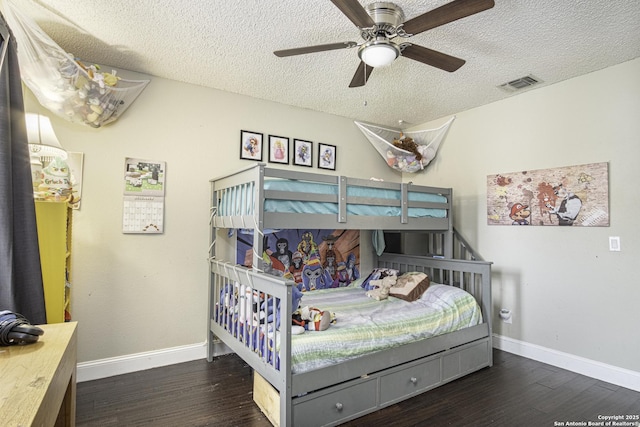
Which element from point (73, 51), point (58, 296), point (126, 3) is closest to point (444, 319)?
point (58, 296)

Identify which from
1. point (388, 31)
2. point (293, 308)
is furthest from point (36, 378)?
point (388, 31)

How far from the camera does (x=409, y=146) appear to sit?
3818 mm

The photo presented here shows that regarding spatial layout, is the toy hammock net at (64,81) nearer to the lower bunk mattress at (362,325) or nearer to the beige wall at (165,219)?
the beige wall at (165,219)

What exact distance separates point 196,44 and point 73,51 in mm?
1018

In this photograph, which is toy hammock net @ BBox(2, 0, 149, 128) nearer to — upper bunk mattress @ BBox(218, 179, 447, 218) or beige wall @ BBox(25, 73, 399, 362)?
beige wall @ BBox(25, 73, 399, 362)

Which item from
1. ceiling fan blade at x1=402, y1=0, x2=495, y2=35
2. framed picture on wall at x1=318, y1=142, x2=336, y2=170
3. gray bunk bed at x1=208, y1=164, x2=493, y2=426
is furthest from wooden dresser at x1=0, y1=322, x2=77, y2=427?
framed picture on wall at x1=318, y1=142, x2=336, y2=170

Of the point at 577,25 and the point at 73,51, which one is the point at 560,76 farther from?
the point at 73,51

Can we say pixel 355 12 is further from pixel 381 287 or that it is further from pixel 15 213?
pixel 381 287

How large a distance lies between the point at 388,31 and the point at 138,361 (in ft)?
10.3

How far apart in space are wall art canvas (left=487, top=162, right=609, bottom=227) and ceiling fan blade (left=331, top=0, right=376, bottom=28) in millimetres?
2326

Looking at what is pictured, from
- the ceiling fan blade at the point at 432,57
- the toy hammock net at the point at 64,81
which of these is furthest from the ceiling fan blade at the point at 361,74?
the toy hammock net at the point at 64,81

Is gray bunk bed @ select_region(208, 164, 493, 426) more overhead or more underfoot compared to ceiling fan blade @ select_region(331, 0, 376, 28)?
more underfoot

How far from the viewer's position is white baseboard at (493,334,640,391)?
2493mm

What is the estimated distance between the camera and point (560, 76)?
284 centimetres
